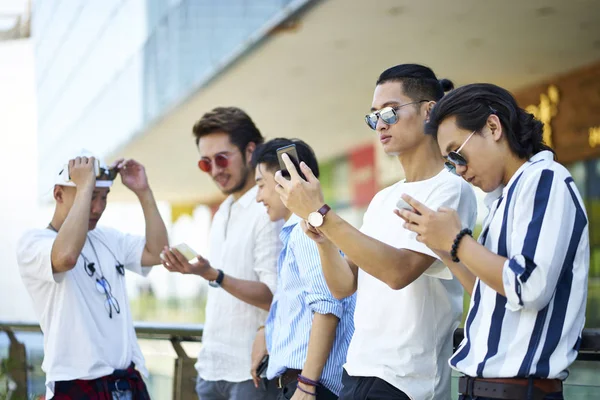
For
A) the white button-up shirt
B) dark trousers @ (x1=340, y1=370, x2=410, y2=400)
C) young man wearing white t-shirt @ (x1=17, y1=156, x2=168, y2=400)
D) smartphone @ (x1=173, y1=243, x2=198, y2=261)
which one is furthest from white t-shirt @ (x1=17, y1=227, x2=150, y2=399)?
dark trousers @ (x1=340, y1=370, x2=410, y2=400)

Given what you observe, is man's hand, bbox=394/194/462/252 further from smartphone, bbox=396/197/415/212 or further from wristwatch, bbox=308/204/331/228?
wristwatch, bbox=308/204/331/228

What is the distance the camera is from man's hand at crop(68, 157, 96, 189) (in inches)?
146

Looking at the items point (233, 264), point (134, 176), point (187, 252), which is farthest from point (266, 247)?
point (134, 176)

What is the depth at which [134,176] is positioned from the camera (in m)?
4.27

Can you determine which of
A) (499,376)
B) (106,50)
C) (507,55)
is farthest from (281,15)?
(106,50)

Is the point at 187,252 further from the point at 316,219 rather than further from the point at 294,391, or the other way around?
the point at 316,219

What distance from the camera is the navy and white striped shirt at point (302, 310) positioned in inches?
114

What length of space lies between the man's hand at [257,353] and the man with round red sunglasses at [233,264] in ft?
0.23

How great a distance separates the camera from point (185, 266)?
3.43 meters

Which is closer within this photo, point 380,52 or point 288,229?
point 288,229

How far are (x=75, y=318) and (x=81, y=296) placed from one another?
0.33 feet

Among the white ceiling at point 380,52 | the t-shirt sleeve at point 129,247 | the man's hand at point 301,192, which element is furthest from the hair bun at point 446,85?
the white ceiling at point 380,52

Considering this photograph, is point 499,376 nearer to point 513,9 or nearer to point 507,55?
point 513,9

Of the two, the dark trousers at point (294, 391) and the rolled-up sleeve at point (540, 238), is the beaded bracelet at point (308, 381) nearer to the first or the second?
the dark trousers at point (294, 391)
